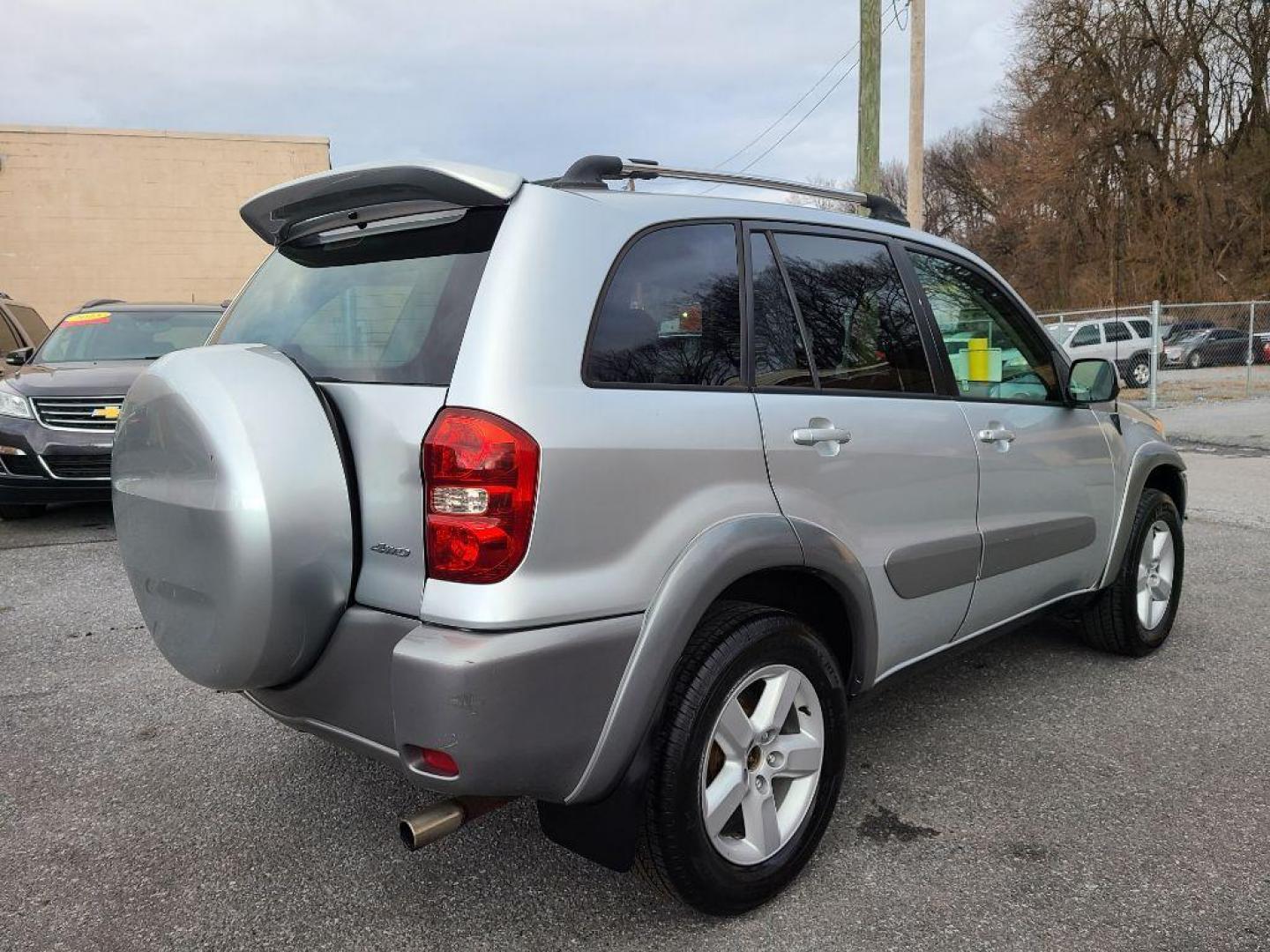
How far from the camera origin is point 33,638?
466 cm

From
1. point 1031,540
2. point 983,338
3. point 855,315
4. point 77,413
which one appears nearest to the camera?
point 855,315

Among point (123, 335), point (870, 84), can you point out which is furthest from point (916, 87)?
point (123, 335)

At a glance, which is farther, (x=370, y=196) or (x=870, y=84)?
(x=870, y=84)

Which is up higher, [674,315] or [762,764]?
[674,315]

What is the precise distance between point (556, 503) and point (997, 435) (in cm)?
183

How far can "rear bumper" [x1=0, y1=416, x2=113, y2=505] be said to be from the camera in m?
6.57

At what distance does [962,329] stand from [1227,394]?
1810 cm

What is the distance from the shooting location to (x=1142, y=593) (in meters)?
4.10

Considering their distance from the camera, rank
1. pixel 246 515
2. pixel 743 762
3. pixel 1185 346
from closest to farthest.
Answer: pixel 246 515 < pixel 743 762 < pixel 1185 346

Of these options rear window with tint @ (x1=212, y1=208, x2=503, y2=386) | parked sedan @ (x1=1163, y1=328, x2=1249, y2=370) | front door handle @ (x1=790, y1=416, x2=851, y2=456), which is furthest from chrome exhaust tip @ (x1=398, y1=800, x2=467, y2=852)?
parked sedan @ (x1=1163, y1=328, x2=1249, y2=370)

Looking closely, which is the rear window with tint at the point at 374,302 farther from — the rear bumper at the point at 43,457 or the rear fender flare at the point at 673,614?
the rear bumper at the point at 43,457

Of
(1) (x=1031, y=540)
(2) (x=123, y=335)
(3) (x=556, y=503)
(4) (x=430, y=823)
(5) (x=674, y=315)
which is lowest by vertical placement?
(4) (x=430, y=823)

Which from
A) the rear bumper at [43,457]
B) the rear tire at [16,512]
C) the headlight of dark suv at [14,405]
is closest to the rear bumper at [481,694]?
the rear bumper at [43,457]

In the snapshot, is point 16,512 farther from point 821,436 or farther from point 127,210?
point 127,210
